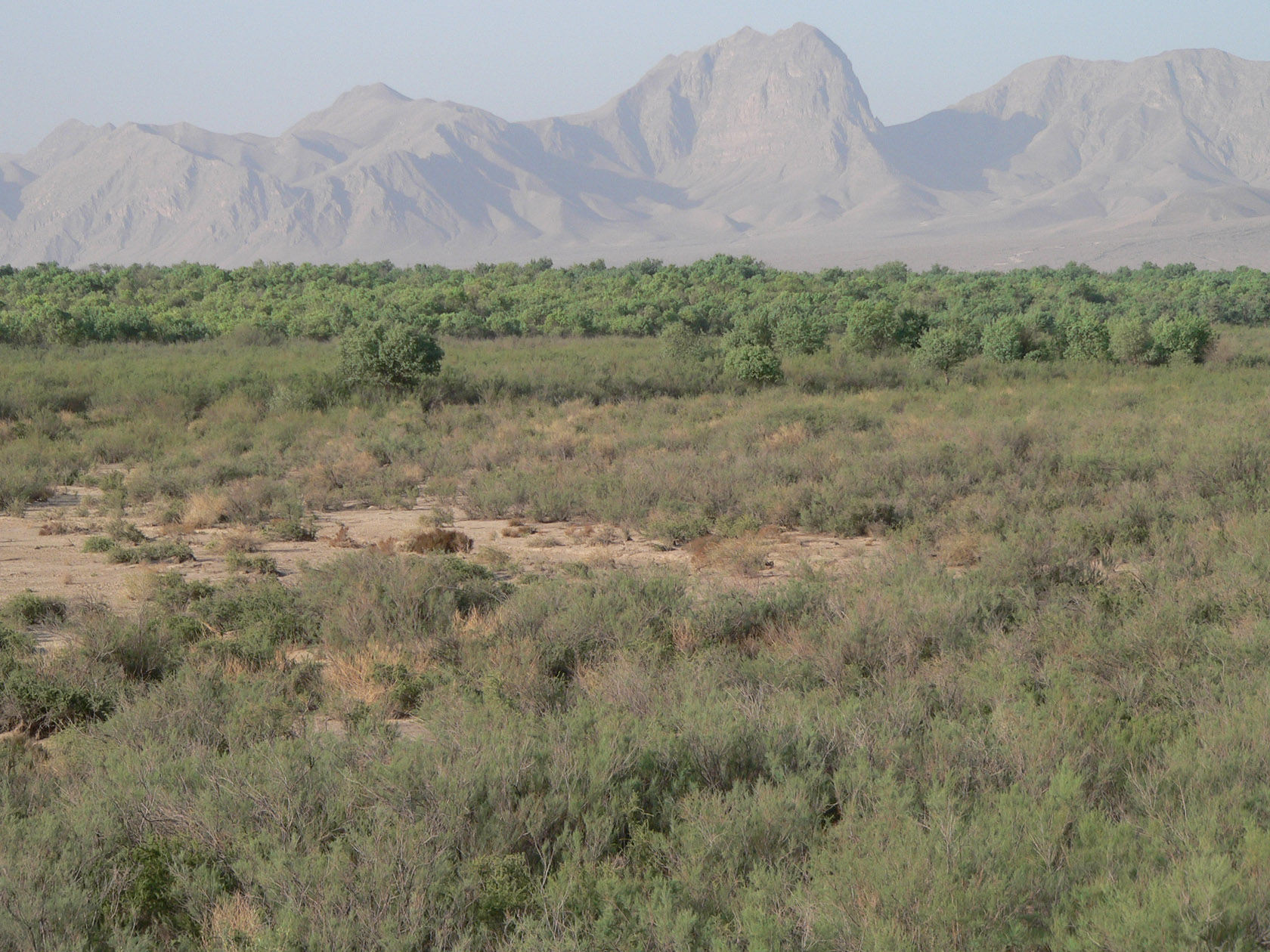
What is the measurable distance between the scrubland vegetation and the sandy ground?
0.30 meters

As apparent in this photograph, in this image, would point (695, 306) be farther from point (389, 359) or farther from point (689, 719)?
point (689, 719)

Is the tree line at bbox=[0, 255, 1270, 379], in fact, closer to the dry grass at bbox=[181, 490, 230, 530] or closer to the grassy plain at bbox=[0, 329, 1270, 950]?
the dry grass at bbox=[181, 490, 230, 530]

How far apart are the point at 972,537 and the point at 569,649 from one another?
523 centimetres

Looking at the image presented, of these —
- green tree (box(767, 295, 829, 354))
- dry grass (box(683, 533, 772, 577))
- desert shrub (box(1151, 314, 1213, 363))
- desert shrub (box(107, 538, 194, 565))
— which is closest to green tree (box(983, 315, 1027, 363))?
desert shrub (box(1151, 314, 1213, 363))

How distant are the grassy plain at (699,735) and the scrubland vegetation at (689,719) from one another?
0.9 inches

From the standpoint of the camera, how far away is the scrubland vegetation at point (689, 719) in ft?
11.5

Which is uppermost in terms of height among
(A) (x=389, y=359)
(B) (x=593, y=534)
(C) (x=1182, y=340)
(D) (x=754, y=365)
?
(A) (x=389, y=359)

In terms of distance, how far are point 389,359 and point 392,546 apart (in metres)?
13.7

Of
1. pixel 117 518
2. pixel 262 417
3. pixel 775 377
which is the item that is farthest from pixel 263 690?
pixel 775 377

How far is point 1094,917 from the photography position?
10.7 ft

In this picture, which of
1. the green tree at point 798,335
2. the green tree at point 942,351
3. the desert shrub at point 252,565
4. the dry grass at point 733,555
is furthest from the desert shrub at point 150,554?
the green tree at point 798,335

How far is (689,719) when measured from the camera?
4926mm

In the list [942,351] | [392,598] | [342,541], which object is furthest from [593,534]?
[942,351]

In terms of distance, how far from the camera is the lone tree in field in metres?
24.1
